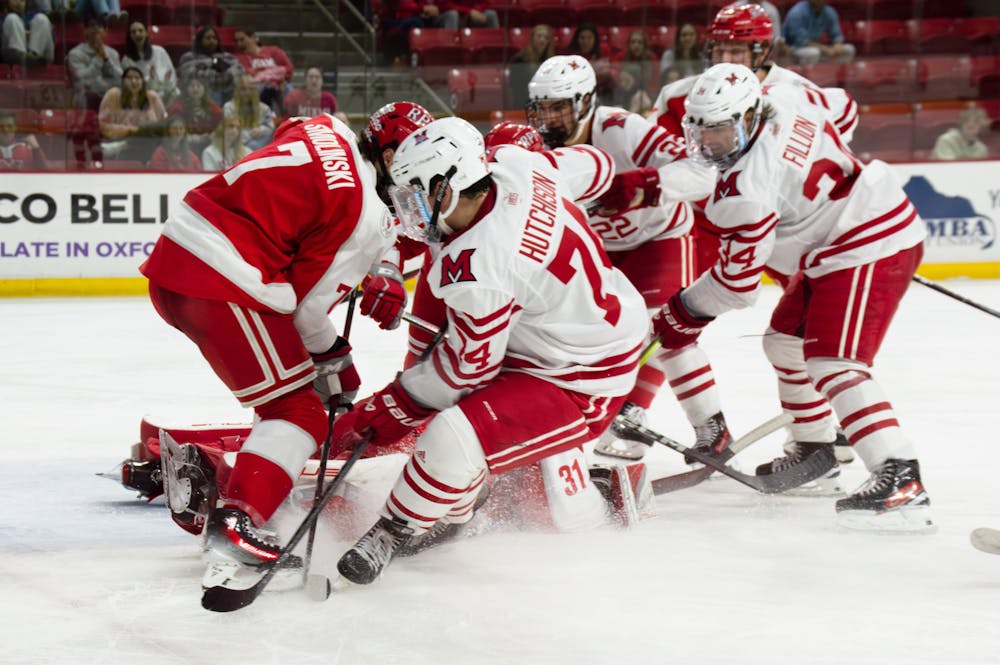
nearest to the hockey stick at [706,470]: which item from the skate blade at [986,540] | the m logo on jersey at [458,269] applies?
the skate blade at [986,540]

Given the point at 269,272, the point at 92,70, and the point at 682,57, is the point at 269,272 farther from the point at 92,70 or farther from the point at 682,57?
the point at 682,57

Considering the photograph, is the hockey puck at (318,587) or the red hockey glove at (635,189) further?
the red hockey glove at (635,189)

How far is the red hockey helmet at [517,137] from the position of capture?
3.54 m

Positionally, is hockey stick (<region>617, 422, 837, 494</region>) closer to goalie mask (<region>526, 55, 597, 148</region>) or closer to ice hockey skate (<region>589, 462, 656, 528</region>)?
ice hockey skate (<region>589, 462, 656, 528</region>)

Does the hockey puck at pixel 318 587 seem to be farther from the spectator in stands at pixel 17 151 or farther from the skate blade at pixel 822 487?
the spectator in stands at pixel 17 151

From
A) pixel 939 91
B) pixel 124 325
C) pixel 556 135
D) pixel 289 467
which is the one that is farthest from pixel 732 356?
pixel 939 91

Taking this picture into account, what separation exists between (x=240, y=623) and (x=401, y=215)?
2.82 feet

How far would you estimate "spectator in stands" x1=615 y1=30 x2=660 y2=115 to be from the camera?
830 cm

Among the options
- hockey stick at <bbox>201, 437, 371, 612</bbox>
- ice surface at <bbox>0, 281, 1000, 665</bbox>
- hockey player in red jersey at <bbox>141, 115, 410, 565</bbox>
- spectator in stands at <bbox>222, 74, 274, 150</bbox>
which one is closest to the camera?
ice surface at <bbox>0, 281, 1000, 665</bbox>

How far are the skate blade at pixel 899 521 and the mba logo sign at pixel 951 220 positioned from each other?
523 centimetres

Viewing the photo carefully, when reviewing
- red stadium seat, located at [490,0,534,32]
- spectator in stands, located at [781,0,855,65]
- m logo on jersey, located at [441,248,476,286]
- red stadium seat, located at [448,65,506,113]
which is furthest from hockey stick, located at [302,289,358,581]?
spectator in stands, located at [781,0,855,65]

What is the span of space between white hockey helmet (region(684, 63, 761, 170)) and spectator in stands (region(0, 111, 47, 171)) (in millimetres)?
4968

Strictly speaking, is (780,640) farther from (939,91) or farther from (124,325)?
(939,91)

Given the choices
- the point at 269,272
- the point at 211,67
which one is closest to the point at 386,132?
the point at 269,272
